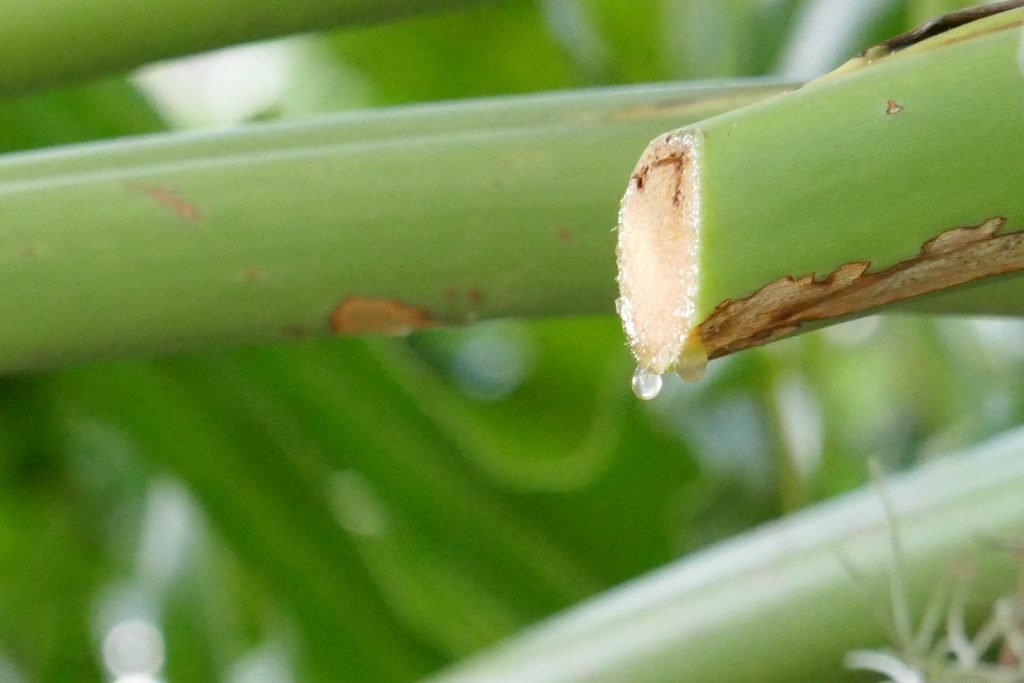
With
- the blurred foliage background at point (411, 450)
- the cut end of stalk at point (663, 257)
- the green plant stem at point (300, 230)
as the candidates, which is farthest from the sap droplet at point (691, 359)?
the blurred foliage background at point (411, 450)

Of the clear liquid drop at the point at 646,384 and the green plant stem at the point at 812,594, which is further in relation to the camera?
the green plant stem at the point at 812,594

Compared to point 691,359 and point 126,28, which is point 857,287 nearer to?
point 691,359

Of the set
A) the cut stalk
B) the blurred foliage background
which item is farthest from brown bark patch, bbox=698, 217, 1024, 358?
the blurred foliage background

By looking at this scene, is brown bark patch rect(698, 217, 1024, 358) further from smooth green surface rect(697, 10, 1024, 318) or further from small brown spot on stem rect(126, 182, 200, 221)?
small brown spot on stem rect(126, 182, 200, 221)

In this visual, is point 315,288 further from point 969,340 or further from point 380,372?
point 969,340

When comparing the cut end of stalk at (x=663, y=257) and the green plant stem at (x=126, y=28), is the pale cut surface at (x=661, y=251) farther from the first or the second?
the green plant stem at (x=126, y=28)

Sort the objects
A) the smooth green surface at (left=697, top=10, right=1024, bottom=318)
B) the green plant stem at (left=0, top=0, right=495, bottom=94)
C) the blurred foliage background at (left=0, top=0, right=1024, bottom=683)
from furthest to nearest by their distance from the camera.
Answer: the blurred foliage background at (left=0, top=0, right=1024, bottom=683)
the green plant stem at (left=0, top=0, right=495, bottom=94)
the smooth green surface at (left=697, top=10, right=1024, bottom=318)

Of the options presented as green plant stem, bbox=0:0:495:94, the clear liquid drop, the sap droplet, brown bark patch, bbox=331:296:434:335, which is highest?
green plant stem, bbox=0:0:495:94
